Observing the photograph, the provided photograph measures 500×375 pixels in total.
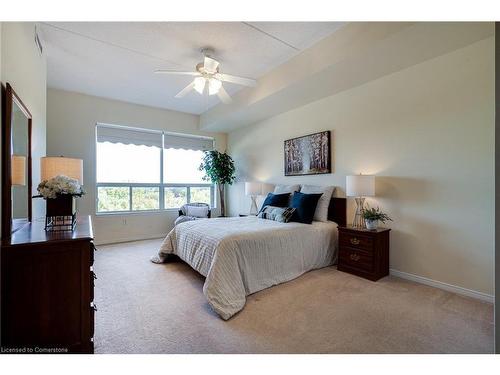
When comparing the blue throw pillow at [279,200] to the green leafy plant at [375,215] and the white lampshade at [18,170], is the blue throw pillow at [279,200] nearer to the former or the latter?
the green leafy plant at [375,215]

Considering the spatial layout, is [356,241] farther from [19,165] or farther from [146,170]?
[146,170]

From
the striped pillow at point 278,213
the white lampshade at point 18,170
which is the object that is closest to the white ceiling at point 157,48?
the white lampshade at point 18,170

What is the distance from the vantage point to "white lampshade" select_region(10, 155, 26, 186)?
5.07 feet

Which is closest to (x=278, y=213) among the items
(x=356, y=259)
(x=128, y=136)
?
(x=356, y=259)

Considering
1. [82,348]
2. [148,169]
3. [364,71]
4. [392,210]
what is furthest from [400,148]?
[148,169]

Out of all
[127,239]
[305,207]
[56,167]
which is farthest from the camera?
[127,239]

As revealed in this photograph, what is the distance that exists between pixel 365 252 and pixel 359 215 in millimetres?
545

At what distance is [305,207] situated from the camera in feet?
10.6

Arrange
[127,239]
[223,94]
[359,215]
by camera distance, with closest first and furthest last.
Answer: [223,94] → [359,215] → [127,239]

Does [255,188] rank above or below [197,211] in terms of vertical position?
above

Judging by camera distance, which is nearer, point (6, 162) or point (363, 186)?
point (6, 162)

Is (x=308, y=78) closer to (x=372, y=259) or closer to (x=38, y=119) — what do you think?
(x=372, y=259)

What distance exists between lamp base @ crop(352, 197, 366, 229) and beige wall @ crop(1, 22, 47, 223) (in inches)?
138
